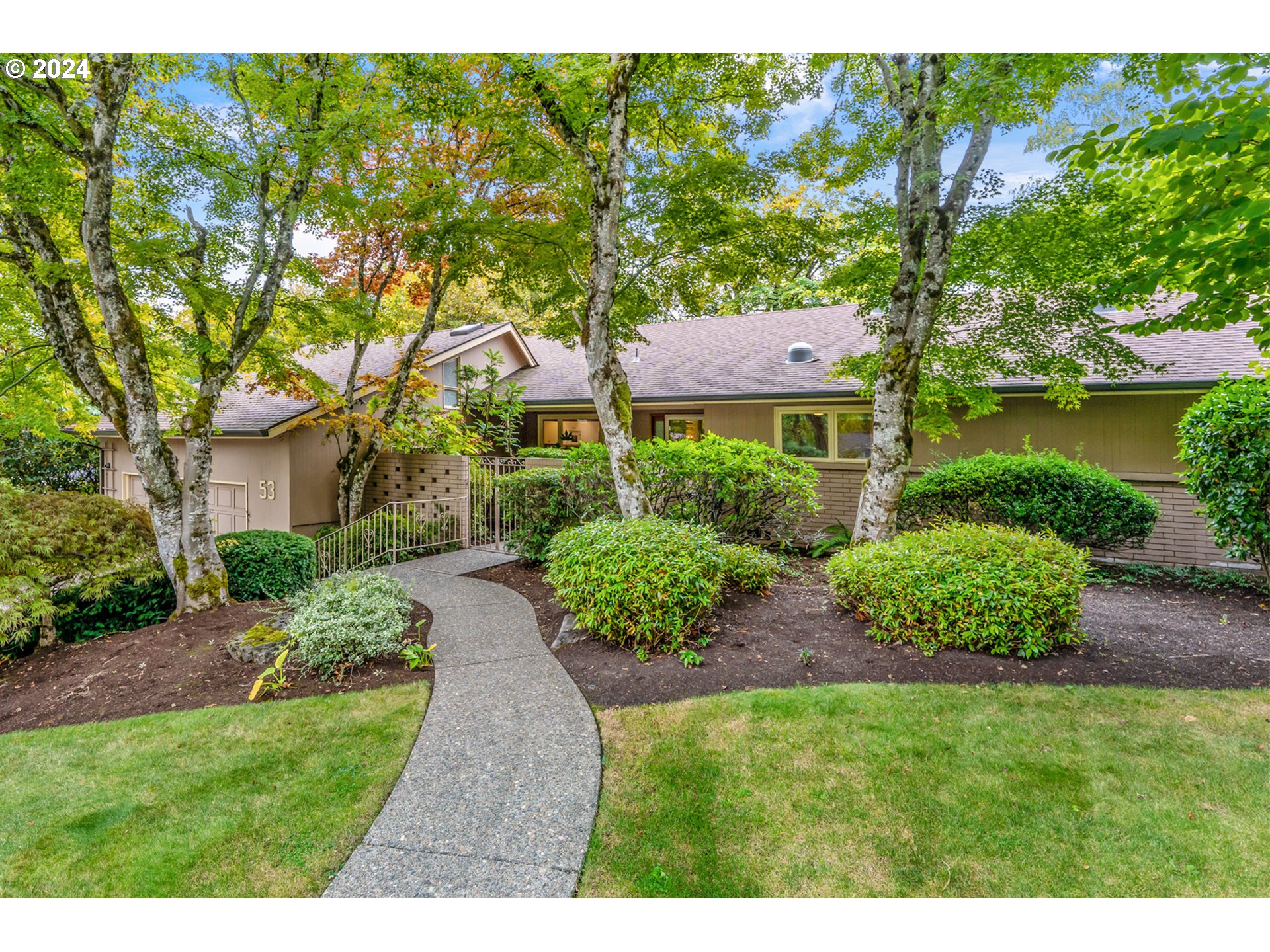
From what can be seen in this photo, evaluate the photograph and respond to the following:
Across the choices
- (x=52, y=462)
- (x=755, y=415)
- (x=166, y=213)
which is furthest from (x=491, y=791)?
(x=52, y=462)

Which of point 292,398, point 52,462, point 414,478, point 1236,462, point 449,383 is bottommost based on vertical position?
point 414,478

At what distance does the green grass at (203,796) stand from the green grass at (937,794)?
1.29 m

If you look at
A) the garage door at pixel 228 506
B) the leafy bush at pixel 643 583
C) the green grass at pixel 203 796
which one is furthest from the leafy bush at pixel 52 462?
the leafy bush at pixel 643 583

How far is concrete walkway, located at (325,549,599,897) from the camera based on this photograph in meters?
2.38

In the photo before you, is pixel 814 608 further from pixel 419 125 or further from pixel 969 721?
pixel 419 125

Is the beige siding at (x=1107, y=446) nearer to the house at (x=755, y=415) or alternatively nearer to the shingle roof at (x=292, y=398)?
the house at (x=755, y=415)

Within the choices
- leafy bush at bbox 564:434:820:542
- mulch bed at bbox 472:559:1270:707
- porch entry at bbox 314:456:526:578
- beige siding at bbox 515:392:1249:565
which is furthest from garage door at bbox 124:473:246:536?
beige siding at bbox 515:392:1249:565

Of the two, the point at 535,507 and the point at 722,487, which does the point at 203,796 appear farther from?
the point at 722,487

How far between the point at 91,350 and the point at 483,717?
18.2ft

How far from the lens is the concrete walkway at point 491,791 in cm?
238

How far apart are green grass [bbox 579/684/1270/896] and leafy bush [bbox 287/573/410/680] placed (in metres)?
2.13

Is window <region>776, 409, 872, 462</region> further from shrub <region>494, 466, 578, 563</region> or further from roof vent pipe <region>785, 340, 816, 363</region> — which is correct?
shrub <region>494, 466, 578, 563</region>

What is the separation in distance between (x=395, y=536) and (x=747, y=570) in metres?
5.82

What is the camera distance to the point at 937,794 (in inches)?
110
